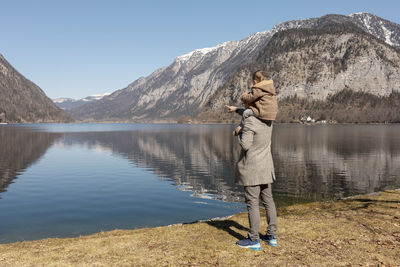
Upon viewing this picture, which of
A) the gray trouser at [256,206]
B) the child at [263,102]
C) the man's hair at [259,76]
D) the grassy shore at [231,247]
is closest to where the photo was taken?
the grassy shore at [231,247]

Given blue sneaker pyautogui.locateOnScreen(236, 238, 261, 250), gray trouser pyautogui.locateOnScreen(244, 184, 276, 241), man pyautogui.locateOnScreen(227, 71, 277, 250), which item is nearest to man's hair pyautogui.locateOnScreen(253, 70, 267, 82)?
man pyautogui.locateOnScreen(227, 71, 277, 250)

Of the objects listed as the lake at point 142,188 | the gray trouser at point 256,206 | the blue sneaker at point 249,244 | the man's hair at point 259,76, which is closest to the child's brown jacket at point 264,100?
the man's hair at point 259,76

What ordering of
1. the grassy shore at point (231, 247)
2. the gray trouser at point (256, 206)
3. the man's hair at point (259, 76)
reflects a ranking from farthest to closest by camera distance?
the man's hair at point (259, 76) → the gray trouser at point (256, 206) → the grassy shore at point (231, 247)

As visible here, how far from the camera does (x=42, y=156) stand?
58938 millimetres

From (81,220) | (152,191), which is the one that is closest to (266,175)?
(81,220)

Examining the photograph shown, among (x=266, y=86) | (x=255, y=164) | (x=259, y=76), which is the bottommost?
(x=255, y=164)

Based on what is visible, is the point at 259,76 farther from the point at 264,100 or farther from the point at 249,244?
the point at 249,244

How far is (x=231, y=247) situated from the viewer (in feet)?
31.2

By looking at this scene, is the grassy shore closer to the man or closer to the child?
the man

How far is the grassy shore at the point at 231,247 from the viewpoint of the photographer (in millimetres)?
8633

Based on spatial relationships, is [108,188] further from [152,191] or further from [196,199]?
[196,199]

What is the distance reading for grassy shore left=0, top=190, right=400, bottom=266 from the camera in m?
8.63

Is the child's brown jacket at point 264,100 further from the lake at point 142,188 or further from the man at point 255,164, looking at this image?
the lake at point 142,188

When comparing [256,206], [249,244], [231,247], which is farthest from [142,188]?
[256,206]
